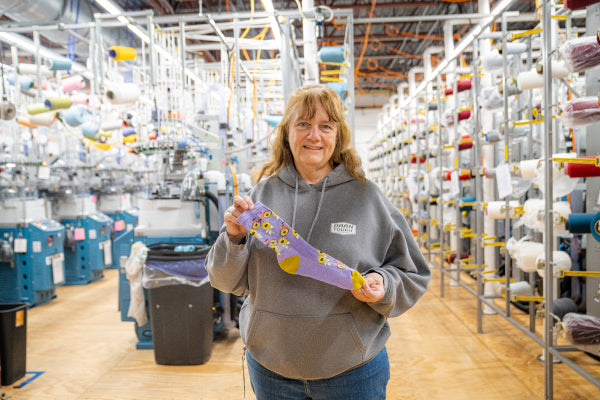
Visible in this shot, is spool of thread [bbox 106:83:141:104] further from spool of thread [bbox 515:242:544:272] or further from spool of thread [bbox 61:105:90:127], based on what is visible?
spool of thread [bbox 515:242:544:272]

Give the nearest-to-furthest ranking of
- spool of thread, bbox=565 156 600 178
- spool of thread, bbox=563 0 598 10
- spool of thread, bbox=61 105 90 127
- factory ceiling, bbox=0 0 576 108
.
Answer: spool of thread, bbox=563 0 598 10 → spool of thread, bbox=565 156 600 178 → spool of thread, bbox=61 105 90 127 → factory ceiling, bbox=0 0 576 108

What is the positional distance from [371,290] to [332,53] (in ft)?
8.56

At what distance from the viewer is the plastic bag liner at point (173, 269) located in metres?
3.25

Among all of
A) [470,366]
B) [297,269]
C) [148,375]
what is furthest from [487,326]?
[297,269]

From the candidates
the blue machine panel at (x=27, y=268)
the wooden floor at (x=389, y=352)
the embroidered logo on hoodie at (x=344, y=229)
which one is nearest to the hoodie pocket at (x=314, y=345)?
the embroidered logo on hoodie at (x=344, y=229)

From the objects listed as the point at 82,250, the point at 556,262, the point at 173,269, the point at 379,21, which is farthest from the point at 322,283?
the point at 82,250

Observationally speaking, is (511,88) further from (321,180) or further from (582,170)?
(321,180)

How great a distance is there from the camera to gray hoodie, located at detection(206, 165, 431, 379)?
1.27 m

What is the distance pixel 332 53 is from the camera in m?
3.41

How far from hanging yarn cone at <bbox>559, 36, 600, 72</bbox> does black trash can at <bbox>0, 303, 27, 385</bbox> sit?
12.4ft

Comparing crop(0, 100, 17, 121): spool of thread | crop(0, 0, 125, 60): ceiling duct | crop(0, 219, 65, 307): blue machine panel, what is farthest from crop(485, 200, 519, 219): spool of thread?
crop(0, 219, 65, 307): blue machine panel

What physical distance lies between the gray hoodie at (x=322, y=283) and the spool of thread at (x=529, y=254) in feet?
6.02

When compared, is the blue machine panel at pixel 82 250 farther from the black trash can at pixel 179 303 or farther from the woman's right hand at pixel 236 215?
the woman's right hand at pixel 236 215

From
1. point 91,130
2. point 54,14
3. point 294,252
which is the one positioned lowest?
point 294,252
